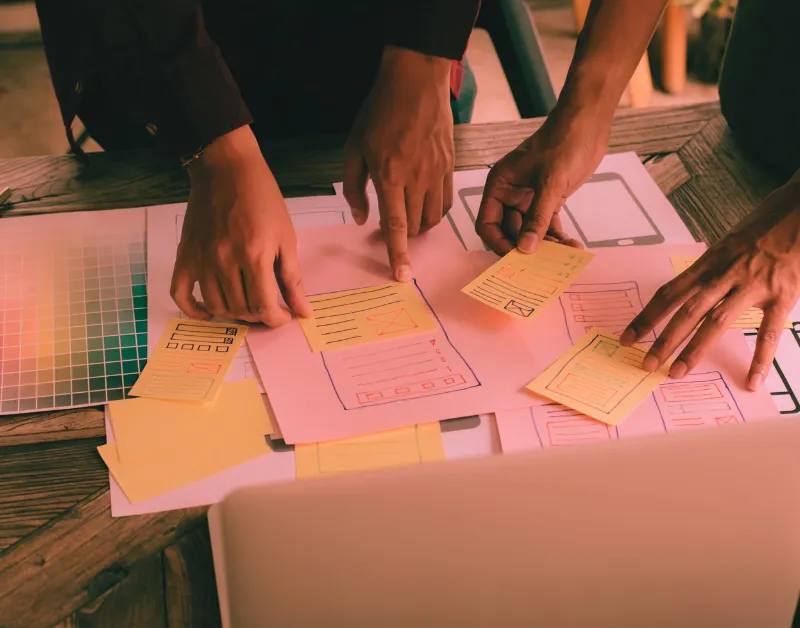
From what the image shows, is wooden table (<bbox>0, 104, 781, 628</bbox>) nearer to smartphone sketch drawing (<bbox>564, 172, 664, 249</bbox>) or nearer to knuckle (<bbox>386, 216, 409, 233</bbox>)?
smartphone sketch drawing (<bbox>564, 172, 664, 249</bbox>)

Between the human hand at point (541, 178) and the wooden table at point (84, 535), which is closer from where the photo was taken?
the wooden table at point (84, 535)

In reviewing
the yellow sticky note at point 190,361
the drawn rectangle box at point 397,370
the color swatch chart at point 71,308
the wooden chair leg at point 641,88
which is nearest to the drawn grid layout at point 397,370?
the drawn rectangle box at point 397,370

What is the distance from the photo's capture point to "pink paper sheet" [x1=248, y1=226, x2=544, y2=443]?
68 centimetres

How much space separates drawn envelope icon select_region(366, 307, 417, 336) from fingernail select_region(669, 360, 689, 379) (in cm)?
26

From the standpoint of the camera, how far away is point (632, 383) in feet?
2.33

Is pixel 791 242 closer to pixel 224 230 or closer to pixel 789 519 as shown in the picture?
pixel 789 519

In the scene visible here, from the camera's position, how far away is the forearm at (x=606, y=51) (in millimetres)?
938

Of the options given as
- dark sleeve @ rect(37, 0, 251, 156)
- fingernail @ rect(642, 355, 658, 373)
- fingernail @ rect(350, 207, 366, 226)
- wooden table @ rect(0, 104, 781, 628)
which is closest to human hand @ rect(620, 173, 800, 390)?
fingernail @ rect(642, 355, 658, 373)

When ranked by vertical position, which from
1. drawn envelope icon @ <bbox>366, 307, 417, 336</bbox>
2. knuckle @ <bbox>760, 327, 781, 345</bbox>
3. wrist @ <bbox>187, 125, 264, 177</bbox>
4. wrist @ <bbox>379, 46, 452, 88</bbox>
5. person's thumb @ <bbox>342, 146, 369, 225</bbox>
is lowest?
knuckle @ <bbox>760, 327, 781, 345</bbox>

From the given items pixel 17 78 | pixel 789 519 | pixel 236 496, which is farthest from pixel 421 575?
pixel 17 78

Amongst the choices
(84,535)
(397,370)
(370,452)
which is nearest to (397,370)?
(397,370)

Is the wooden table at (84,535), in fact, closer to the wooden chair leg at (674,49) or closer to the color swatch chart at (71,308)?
the color swatch chart at (71,308)

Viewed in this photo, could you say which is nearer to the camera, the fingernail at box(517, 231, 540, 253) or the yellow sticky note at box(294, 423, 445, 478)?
the yellow sticky note at box(294, 423, 445, 478)

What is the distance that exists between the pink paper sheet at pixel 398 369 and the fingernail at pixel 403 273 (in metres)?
0.01
